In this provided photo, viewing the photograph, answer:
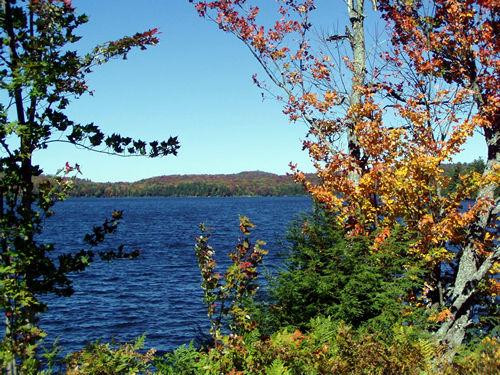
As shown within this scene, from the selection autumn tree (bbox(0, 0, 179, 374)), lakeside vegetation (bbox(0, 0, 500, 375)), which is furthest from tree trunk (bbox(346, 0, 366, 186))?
autumn tree (bbox(0, 0, 179, 374))

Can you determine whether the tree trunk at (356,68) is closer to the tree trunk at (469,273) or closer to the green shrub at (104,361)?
the tree trunk at (469,273)

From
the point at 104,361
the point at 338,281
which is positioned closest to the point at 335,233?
the point at 338,281

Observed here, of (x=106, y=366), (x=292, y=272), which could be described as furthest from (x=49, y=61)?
(x=292, y=272)

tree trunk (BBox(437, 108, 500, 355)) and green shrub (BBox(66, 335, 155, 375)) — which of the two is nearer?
green shrub (BBox(66, 335, 155, 375))

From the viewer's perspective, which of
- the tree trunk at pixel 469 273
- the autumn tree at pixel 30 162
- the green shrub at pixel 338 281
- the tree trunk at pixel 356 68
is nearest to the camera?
the autumn tree at pixel 30 162

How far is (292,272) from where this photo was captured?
7.67 metres

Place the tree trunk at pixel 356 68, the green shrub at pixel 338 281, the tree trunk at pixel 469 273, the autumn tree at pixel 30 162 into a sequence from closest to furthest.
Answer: the autumn tree at pixel 30 162
the green shrub at pixel 338 281
the tree trunk at pixel 469 273
the tree trunk at pixel 356 68

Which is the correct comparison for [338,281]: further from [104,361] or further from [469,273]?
[104,361]

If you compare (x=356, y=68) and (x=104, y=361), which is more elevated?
(x=356, y=68)

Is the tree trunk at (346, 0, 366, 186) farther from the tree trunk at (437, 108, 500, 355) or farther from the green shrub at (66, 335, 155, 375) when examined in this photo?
the green shrub at (66, 335, 155, 375)

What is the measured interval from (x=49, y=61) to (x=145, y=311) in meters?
19.3

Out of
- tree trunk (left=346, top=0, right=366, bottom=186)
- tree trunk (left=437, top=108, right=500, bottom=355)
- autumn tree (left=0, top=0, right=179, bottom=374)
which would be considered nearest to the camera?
autumn tree (left=0, top=0, right=179, bottom=374)

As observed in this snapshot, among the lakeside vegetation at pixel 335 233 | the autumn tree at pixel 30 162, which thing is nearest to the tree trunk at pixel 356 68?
the lakeside vegetation at pixel 335 233

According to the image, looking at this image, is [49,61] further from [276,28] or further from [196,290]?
[196,290]
